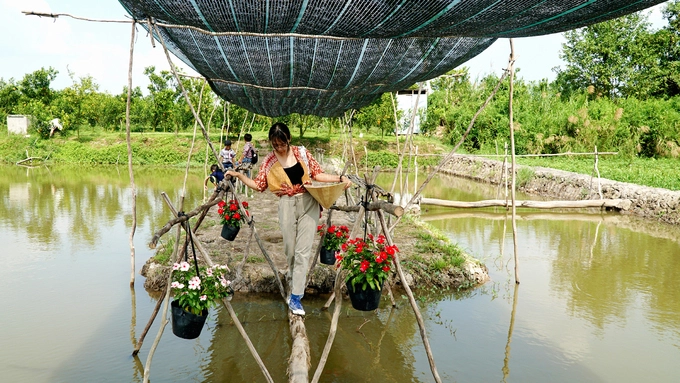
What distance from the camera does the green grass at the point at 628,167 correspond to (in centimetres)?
1141

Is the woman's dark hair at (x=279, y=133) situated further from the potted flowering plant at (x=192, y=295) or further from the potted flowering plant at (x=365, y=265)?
the potted flowering plant at (x=192, y=295)

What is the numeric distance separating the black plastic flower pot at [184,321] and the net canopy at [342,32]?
1706mm

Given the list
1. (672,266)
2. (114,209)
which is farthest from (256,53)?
(114,209)

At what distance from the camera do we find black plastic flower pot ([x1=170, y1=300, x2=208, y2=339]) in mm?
3180

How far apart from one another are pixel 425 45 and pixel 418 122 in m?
21.3

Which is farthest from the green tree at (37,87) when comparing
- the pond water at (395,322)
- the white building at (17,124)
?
the pond water at (395,322)

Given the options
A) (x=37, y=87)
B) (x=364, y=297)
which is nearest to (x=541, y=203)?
(x=364, y=297)

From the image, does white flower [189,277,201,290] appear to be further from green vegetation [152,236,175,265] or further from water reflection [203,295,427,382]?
green vegetation [152,236,175,265]

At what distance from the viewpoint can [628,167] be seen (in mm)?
14023

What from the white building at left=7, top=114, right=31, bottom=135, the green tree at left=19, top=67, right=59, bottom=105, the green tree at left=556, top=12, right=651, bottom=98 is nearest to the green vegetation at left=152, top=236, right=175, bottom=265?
the green tree at left=556, top=12, right=651, bottom=98

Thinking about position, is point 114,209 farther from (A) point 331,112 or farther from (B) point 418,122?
(B) point 418,122

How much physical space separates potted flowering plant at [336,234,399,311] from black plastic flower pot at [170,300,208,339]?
985 millimetres

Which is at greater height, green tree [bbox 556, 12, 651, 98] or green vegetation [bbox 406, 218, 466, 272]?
green tree [bbox 556, 12, 651, 98]

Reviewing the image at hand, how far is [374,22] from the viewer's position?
268 centimetres
